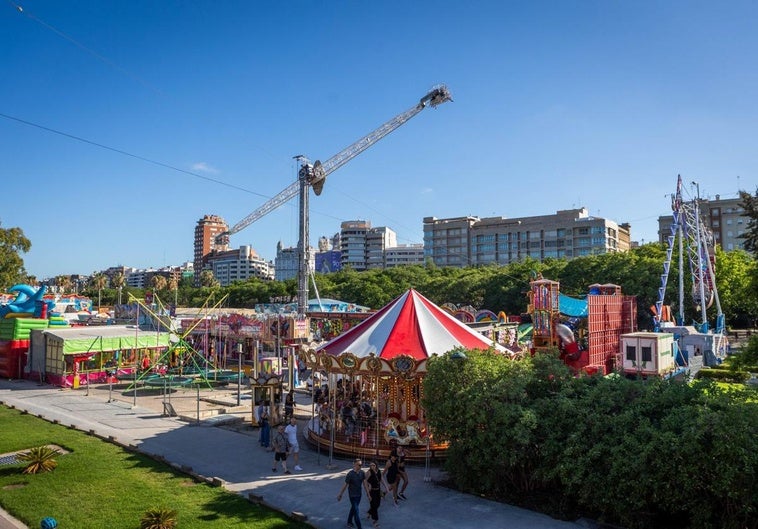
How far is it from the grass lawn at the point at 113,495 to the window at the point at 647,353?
21.1 m

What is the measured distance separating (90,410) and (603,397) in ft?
71.6

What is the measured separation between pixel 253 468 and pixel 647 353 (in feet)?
66.2

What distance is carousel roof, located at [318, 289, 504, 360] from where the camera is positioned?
1783 centimetres

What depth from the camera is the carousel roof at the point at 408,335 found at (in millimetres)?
17828

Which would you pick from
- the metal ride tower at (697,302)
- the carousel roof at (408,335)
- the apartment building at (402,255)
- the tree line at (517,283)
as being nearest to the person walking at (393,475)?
the carousel roof at (408,335)

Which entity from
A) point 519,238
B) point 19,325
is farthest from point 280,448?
point 519,238

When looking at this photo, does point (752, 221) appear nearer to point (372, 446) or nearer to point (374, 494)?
point (374, 494)

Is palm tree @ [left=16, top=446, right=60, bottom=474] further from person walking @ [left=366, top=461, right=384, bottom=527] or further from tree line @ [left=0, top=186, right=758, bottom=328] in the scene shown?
tree line @ [left=0, top=186, right=758, bottom=328]

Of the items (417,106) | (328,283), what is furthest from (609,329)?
(328,283)

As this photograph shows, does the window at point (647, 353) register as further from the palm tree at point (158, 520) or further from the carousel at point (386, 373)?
the palm tree at point (158, 520)

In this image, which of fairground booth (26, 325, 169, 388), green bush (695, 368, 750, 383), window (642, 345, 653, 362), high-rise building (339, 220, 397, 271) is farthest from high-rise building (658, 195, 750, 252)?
fairground booth (26, 325, 169, 388)

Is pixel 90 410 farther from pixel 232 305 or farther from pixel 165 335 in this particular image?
pixel 232 305

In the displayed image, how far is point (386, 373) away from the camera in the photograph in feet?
55.1

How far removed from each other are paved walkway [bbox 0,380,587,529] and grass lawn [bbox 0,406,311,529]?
23.1 inches
